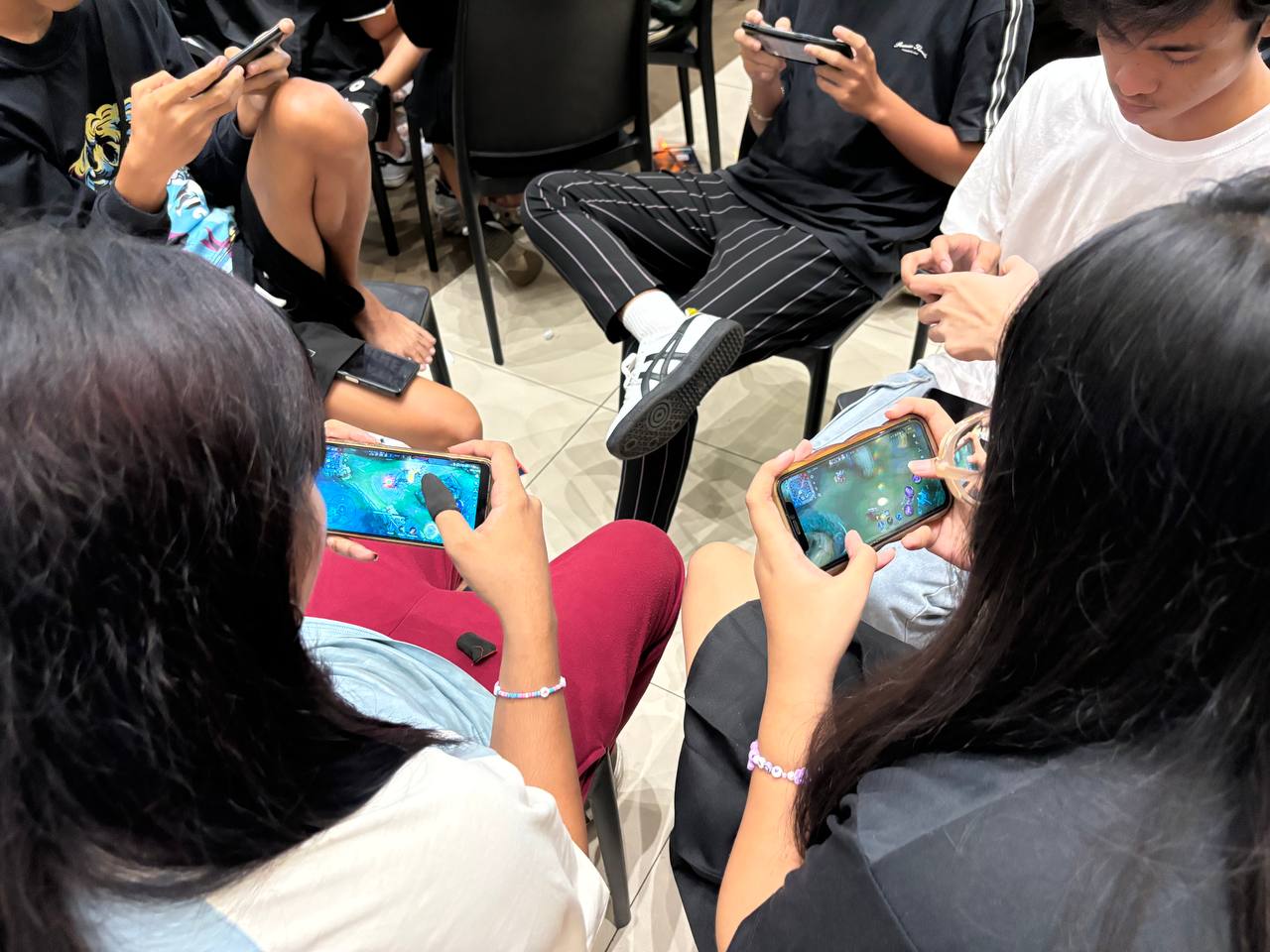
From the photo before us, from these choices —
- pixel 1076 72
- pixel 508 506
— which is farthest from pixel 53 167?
pixel 1076 72

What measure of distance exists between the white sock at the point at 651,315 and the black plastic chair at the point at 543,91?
0.55m

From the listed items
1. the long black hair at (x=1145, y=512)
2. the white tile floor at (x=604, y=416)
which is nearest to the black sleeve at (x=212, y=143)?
the white tile floor at (x=604, y=416)

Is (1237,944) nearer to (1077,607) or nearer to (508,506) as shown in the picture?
(1077,607)

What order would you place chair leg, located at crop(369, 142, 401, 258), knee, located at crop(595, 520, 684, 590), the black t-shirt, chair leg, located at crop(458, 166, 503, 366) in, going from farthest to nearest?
chair leg, located at crop(369, 142, 401, 258) < chair leg, located at crop(458, 166, 503, 366) < the black t-shirt < knee, located at crop(595, 520, 684, 590)

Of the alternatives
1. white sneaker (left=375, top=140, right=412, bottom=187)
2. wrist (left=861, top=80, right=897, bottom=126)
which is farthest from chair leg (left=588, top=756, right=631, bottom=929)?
white sneaker (left=375, top=140, right=412, bottom=187)

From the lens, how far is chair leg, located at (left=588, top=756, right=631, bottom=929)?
1.04 m

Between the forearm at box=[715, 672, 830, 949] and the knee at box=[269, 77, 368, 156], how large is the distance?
1.05 m

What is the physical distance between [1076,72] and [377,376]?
3.48ft

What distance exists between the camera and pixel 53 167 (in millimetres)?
1261

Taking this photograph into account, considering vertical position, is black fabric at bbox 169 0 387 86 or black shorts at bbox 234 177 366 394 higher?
black fabric at bbox 169 0 387 86

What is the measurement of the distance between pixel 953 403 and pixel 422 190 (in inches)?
59.6

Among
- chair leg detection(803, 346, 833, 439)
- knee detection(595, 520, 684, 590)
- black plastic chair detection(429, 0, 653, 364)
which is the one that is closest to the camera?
knee detection(595, 520, 684, 590)

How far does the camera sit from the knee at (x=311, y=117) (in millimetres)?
1293

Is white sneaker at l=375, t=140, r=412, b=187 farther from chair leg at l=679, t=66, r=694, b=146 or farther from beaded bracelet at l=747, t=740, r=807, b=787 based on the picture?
beaded bracelet at l=747, t=740, r=807, b=787
